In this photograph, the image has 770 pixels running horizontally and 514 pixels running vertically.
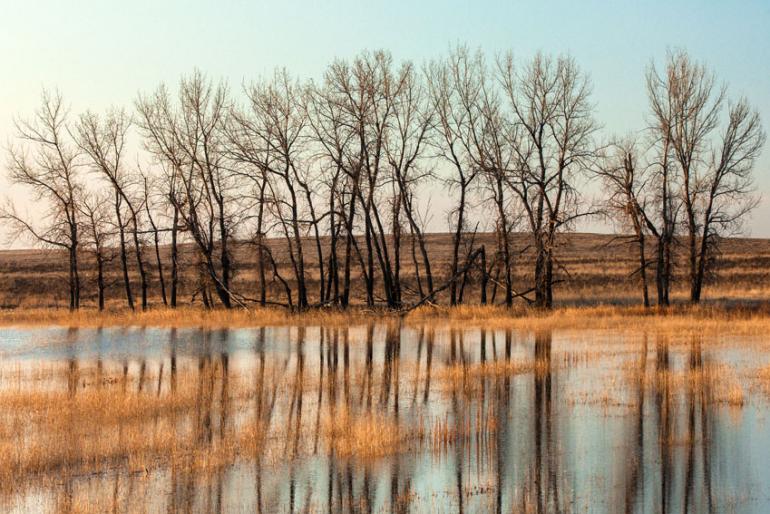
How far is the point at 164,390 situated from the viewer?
1839 cm

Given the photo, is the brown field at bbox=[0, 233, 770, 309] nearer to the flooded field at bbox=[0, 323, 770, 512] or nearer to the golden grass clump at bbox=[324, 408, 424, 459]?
the flooded field at bbox=[0, 323, 770, 512]

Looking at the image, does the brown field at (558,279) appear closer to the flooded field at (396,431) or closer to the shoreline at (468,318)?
the shoreline at (468,318)

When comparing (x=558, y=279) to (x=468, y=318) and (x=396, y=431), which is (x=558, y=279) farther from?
(x=396, y=431)

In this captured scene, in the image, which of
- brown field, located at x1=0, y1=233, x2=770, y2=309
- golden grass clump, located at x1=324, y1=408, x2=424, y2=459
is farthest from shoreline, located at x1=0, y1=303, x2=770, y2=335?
golden grass clump, located at x1=324, y1=408, x2=424, y2=459

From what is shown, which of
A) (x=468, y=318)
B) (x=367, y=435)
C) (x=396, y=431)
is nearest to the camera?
(x=367, y=435)

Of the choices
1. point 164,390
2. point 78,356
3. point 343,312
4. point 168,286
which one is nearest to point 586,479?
point 164,390

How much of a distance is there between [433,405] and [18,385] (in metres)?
9.10

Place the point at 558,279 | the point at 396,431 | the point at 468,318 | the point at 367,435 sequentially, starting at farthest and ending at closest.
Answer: the point at 558,279 → the point at 468,318 → the point at 396,431 → the point at 367,435

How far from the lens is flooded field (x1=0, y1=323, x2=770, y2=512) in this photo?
33.4ft

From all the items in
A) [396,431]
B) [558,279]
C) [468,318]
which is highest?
[558,279]

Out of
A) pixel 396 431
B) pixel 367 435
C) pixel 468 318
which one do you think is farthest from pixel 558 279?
pixel 367 435

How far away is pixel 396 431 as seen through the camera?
44.2ft

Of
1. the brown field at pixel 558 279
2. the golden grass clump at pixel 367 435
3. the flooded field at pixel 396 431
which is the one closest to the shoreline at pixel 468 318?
the brown field at pixel 558 279

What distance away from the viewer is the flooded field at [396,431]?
10.2 meters
